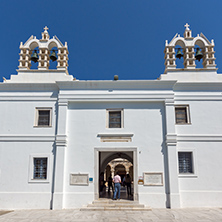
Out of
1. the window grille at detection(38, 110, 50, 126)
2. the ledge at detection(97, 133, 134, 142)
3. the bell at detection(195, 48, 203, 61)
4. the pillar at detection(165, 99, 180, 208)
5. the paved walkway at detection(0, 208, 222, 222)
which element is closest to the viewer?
the paved walkway at detection(0, 208, 222, 222)

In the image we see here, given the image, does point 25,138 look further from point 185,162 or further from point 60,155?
point 185,162

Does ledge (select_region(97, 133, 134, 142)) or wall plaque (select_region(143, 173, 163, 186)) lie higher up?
ledge (select_region(97, 133, 134, 142))

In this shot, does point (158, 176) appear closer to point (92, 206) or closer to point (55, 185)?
point (92, 206)

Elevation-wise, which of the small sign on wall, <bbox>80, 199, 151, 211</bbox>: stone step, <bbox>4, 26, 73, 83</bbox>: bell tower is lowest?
<bbox>80, 199, 151, 211</bbox>: stone step

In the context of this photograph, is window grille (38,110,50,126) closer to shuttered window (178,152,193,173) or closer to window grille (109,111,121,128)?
window grille (109,111,121,128)

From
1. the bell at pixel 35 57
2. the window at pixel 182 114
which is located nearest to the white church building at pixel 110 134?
the window at pixel 182 114

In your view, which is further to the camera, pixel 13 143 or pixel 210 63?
pixel 210 63

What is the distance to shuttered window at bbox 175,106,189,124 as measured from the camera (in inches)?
488

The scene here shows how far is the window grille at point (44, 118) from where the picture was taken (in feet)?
40.9

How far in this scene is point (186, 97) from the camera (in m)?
12.5

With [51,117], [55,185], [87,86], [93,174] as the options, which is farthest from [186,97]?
[55,185]

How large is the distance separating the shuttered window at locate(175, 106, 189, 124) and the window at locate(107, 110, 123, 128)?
296 cm

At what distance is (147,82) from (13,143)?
24.8ft

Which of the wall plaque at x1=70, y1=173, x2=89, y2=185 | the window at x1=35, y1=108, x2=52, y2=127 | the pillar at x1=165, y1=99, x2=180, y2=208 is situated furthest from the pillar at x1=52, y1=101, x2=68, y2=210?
the pillar at x1=165, y1=99, x2=180, y2=208
